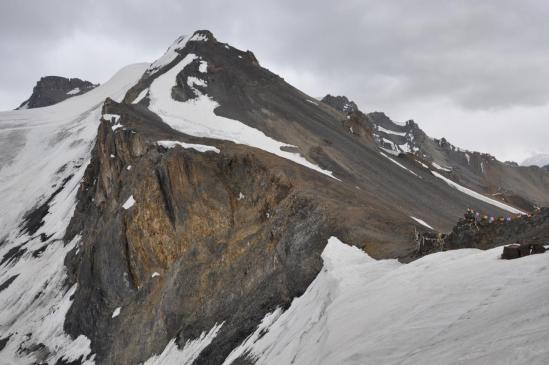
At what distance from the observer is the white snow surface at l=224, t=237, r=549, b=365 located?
7.43 meters

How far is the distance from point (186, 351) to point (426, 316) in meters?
17.8

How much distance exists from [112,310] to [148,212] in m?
→ 8.78

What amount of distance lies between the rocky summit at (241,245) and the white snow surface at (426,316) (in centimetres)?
5

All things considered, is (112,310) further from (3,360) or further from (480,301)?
(480,301)

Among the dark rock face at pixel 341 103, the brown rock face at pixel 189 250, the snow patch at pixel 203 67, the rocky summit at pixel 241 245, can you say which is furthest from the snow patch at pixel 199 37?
the dark rock face at pixel 341 103

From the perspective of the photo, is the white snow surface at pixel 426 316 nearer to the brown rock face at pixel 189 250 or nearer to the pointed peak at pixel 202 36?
the brown rock face at pixel 189 250

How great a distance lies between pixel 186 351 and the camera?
24.8 m

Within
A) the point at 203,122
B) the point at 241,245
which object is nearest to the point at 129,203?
the point at 241,245

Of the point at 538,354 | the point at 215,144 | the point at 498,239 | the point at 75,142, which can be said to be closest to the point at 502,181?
the point at 75,142

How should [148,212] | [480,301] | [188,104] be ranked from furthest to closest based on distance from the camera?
[188,104] < [148,212] < [480,301]

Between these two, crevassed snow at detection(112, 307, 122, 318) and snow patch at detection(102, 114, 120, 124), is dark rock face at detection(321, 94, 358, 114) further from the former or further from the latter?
crevassed snow at detection(112, 307, 122, 318)

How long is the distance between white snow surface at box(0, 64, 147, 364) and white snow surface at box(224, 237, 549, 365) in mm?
26997

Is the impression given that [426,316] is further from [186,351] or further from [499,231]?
[186,351]

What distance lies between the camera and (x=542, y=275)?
9398mm
